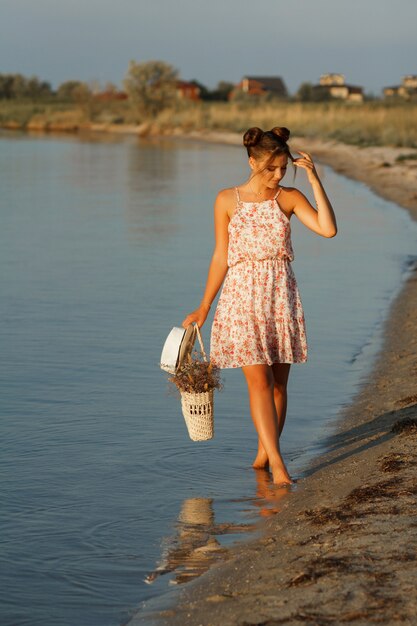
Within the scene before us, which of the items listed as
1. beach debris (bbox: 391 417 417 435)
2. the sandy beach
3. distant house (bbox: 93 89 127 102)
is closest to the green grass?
distant house (bbox: 93 89 127 102)

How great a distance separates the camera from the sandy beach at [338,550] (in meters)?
3.84

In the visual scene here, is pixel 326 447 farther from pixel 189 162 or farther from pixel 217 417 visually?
pixel 189 162

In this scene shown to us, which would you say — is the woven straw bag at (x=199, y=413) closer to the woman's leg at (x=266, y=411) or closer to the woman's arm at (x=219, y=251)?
the woman's arm at (x=219, y=251)

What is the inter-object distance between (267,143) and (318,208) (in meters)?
0.37

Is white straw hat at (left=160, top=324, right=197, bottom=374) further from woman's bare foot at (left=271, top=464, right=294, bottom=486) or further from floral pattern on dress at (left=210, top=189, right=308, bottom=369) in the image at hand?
woman's bare foot at (left=271, top=464, right=294, bottom=486)

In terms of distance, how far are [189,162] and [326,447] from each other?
1312 inches

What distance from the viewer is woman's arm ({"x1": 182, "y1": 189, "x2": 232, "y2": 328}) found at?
5.48m

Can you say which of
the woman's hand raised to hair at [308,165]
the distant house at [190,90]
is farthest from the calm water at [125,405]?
the distant house at [190,90]

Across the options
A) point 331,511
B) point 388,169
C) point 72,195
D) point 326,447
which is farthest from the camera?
point 388,169

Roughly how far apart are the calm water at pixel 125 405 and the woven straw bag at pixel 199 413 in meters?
0.33

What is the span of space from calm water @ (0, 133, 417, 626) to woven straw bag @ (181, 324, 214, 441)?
33 cm

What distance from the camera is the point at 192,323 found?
18.6ft

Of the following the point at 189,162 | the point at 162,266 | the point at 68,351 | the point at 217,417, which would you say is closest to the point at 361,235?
the point at 162,266

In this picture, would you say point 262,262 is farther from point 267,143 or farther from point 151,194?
point 151,194
